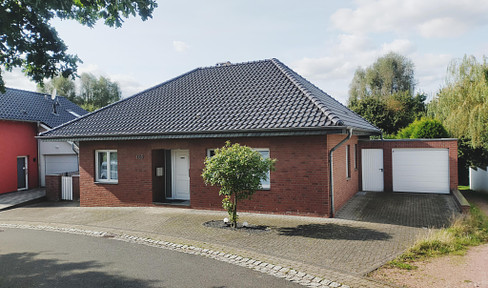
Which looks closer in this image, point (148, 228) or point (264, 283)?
point (264, 283)

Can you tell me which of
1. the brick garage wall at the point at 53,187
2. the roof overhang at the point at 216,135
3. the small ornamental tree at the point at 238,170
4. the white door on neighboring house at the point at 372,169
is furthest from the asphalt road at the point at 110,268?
the white door on neighboring house at the point at 372,169

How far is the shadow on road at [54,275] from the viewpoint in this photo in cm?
622

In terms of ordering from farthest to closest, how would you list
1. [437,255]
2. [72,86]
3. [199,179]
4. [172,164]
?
[72,86] → [172,164] → [199,179] → [437,255]

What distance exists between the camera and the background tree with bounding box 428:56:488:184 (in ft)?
58.1

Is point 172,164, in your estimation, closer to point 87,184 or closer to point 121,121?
point 121,121

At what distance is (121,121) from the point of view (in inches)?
582

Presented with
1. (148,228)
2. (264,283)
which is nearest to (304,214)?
(148,228)

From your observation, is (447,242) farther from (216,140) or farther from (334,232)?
(216,140)

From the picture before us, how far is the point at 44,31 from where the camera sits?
27.0 feet

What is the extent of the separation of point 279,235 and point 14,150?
17.5 metres

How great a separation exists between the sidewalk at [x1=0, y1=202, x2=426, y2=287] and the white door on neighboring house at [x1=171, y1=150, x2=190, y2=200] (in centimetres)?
136

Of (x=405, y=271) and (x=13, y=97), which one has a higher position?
(x=13, y=97)

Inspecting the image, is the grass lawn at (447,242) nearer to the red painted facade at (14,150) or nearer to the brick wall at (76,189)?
the brick wall at (76,189)

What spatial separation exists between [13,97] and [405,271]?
23.8 metres
